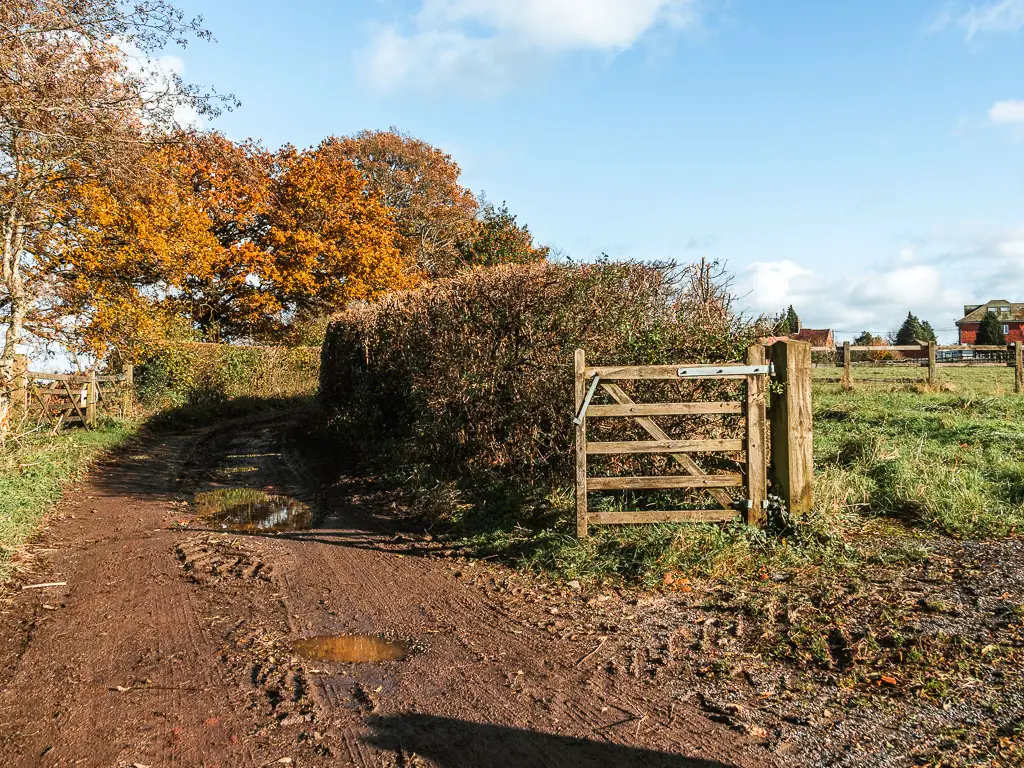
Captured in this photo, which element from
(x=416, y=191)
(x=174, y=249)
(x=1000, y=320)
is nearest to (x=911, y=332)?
(x=1000, y=320)

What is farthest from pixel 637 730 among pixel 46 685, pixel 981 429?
pixel 981 429

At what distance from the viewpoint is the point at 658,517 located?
259 inches

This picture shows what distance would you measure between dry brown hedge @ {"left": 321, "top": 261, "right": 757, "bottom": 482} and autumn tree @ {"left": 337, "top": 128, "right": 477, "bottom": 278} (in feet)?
91.4

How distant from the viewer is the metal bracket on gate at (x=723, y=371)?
6625mm

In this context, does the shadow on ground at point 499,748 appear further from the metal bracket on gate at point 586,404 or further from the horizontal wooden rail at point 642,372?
the horizontal wooden rail at point 642,372

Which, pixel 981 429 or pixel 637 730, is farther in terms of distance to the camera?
pixel 981 429

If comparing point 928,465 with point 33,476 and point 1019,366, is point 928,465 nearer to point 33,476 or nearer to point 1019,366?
point 33,476

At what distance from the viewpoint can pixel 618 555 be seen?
637cm

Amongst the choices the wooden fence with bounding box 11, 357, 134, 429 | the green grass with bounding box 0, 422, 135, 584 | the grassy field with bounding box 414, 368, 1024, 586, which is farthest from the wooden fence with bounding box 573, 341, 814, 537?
the wooden fence with bounding box 11, 357, 134, 429

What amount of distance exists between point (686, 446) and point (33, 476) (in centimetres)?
912

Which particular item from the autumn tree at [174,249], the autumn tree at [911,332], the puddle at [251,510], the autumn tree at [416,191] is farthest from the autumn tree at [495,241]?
the autumn tree at [911,332]

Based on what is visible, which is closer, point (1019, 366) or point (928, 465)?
point (928, 465)

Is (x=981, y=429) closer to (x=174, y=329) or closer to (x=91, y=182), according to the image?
(x=91, y=182)

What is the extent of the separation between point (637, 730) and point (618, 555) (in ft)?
8.95
